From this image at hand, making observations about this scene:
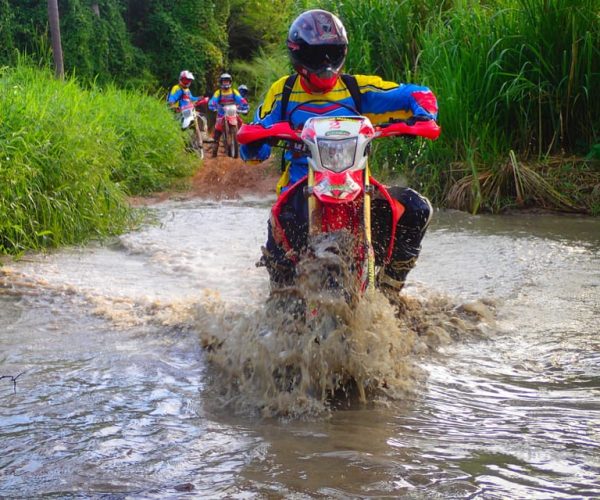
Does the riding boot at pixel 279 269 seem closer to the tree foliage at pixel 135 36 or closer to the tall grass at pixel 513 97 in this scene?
the tall grass at pixel 513 97

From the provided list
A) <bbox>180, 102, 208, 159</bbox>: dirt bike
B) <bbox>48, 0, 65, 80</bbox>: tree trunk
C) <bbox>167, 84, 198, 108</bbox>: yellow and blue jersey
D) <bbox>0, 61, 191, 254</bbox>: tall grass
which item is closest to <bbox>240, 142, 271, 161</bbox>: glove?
<bbox>0, 61, 191, 254</bbox>: tall grass

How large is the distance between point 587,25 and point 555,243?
8.90 ft

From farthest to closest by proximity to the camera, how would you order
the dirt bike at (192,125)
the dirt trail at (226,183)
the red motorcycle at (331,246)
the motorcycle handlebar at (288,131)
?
the dirt bike at (192,125) → the dirt trail at (226,183) → the motorcycle handlebar at (288,131) → the red motorcycle at (331,246)

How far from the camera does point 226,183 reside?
43.3ft

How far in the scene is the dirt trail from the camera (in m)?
11.8

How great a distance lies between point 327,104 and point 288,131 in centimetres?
45

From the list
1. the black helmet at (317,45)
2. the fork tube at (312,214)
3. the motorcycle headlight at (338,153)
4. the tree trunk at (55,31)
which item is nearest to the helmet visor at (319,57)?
the black helmet at (317,45)

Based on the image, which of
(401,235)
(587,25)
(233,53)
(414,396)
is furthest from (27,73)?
(233,53)

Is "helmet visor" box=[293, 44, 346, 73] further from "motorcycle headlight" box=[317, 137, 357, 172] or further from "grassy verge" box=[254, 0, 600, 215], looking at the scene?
"grassy verge" box=[254, 0, 600, 215]

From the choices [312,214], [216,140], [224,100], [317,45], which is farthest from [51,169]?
[224,100]

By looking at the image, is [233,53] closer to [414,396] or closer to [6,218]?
[6,218]

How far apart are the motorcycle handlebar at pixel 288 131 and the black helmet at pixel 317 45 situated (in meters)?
0.33

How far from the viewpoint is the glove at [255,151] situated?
3.95 metres

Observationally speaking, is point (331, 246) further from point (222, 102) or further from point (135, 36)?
point (135, 36)
